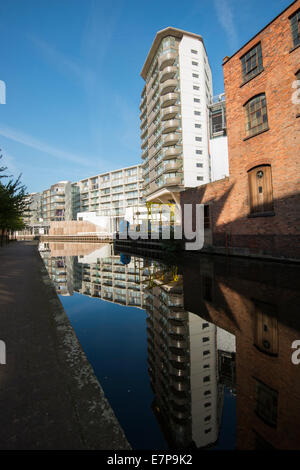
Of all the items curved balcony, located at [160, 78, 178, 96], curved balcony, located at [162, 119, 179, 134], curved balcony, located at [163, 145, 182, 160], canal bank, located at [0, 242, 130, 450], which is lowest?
canal bank, located at [0, 242, 130, 450]

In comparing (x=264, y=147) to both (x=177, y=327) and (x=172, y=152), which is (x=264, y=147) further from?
(x=172, y=152)

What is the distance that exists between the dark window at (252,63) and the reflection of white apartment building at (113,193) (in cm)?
5217

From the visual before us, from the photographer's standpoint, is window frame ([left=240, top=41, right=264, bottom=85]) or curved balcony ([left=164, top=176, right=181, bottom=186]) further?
curved balcony ([left=164, top=176, right=181, bottom=186])

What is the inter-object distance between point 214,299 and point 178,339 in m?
2.25

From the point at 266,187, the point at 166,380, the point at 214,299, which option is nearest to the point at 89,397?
the point at 166,380

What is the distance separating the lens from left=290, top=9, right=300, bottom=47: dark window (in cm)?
1045

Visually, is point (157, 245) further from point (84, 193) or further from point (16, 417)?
point (84, 193)

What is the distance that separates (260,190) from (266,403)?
38.2 ft

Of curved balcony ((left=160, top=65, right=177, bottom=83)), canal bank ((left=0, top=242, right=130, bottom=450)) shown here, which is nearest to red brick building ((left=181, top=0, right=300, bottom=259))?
canal bank ((left=0, top=242, right=130, bottom=450))

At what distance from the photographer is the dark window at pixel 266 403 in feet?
6.79

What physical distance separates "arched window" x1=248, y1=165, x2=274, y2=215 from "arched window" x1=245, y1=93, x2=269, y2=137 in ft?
6.81

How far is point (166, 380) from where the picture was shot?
2.79m

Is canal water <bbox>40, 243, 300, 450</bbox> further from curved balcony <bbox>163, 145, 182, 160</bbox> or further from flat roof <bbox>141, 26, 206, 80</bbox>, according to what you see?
flat roof <bbox>141, 26, 206, 80</bbox>

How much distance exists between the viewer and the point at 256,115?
41.0 ft
